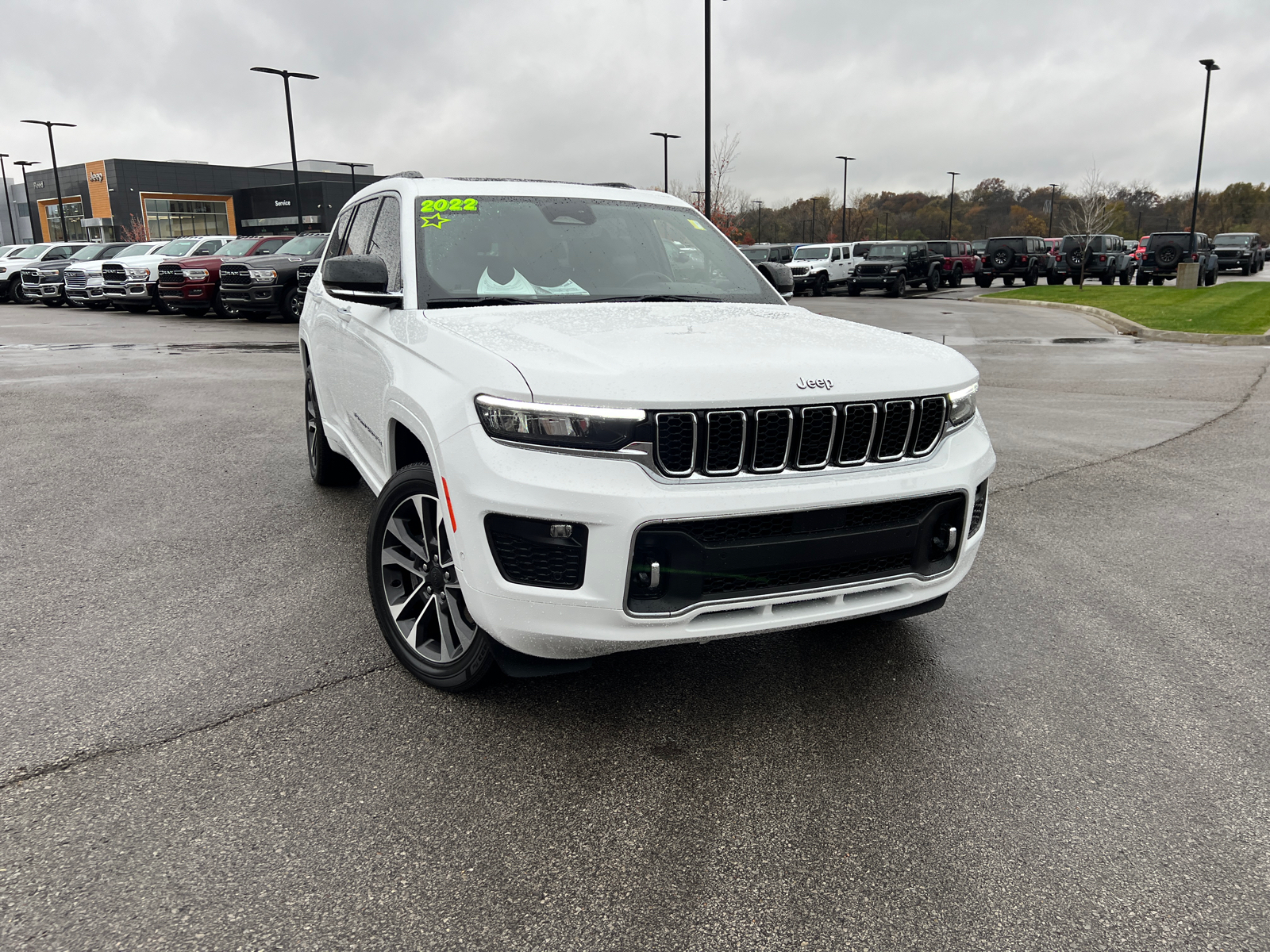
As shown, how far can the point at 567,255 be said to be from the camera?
4.22 m

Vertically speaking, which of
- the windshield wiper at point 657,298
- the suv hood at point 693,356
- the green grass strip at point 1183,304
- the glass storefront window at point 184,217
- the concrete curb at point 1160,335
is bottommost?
the concrete curb at point 1160,335

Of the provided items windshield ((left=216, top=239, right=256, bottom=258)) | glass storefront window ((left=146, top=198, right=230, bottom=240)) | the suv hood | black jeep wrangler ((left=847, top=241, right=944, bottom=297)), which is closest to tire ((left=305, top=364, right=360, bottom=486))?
the suv hood

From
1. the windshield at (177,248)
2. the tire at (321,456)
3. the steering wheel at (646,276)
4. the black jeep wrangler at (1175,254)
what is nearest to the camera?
the steering wheel at (646,276)

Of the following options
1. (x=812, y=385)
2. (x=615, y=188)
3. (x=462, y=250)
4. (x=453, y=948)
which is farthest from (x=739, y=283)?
(x=453, y=948)

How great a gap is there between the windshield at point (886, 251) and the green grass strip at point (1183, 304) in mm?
4117

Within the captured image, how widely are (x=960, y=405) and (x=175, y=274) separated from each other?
23410 mm

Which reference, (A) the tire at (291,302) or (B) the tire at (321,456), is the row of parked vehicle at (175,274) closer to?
(A) the tire at (291,302)

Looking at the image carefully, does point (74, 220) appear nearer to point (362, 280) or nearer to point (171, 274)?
point (171, 274)

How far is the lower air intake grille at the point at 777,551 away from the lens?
2734mm

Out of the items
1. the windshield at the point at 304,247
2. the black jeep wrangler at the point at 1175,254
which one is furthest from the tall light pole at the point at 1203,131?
the windshield at the point at 304,247

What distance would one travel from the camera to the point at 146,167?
86.6 metres

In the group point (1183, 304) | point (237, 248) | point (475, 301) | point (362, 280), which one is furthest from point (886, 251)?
point (362, 280)

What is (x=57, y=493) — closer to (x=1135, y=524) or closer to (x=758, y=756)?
(x=758, y=756)

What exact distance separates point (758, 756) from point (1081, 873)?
3.16ft
